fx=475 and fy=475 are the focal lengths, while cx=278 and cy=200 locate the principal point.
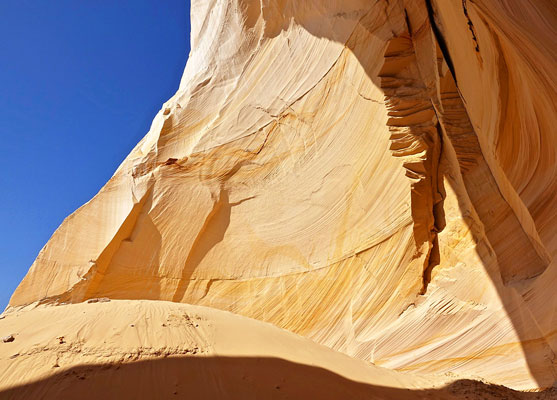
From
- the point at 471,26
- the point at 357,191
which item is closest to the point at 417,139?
the point at 357,191

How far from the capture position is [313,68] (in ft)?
26.5

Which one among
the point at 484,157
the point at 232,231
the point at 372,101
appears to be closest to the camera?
the point at 484,157

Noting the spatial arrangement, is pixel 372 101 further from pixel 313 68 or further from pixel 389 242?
pixel 389 242

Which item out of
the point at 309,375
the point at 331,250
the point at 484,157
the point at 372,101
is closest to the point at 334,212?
the point at 331,250

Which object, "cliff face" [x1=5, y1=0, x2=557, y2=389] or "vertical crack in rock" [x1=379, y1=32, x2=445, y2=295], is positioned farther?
"vertical crack in rock" [x1=379, y1=32, x2=445, y2=295]

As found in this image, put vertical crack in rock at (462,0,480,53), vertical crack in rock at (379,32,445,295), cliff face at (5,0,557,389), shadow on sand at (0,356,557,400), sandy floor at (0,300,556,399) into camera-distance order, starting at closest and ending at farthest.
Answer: shadow on sand at (0,356,557,400), sandy floor at (0,300,556,399), vertical crack in rock at (462,0,480,53), cliff face at (5,0,557,389), vertical crack in rock at (379,32,445,295)

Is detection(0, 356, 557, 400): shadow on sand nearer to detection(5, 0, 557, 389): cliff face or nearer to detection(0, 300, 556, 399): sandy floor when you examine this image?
detection(0, 300, 556, 399): sandy floor

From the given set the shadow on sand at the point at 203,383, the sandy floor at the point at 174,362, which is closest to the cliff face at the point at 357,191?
the sandy floor at the point at 174,362

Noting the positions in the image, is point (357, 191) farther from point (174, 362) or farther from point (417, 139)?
point (174, 362)

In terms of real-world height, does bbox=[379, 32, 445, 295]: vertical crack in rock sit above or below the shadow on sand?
above

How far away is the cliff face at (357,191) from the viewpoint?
4.90 metres

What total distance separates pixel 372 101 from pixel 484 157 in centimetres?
199

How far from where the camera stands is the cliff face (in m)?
4.90

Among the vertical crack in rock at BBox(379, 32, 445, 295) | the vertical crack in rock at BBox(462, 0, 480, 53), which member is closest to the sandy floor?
the vertical crack in rock at BBox(379, 32, 445, 295)
